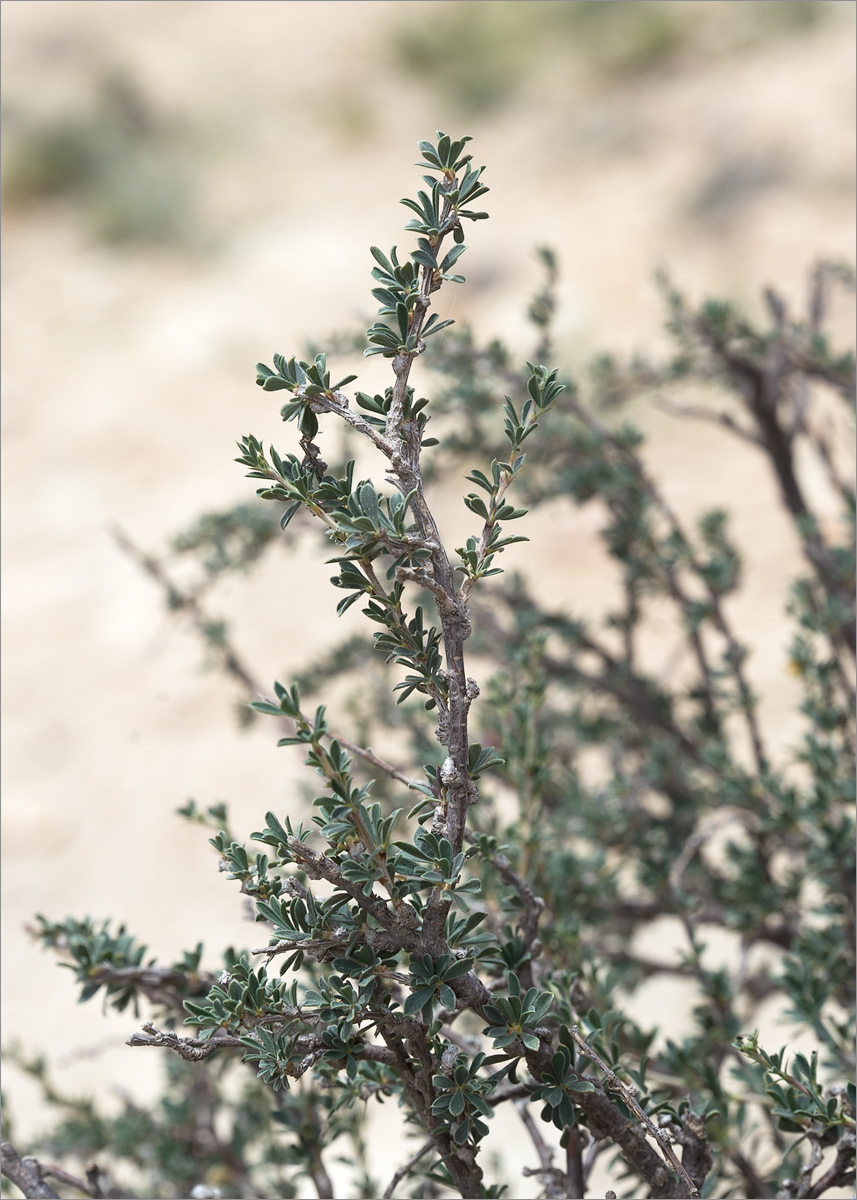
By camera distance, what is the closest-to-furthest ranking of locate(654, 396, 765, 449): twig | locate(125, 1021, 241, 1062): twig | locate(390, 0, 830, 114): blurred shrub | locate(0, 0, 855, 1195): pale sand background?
locate(125, 1021, 241, 1062): twig, locate(654, 396, 765, 449): twig, locate(0, 0, 855, 1195): pale sand background, locate(390, 0, 830, 114): blurred shrub

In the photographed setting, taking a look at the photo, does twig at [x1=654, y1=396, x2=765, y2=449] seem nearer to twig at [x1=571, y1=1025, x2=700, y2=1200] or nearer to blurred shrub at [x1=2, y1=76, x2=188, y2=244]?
twig at [x1=571, y1=1025, x2=700, y2=1200]

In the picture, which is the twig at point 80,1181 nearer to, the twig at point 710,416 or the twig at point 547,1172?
the twig at point 547,1172

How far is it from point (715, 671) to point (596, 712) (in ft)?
1.35

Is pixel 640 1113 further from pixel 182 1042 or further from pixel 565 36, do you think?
pixel 565 36

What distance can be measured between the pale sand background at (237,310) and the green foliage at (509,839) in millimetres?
1450

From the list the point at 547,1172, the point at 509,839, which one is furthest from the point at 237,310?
the point at 547,1172

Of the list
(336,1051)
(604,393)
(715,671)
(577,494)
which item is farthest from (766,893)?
(604,393)

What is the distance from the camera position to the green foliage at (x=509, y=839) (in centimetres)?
62

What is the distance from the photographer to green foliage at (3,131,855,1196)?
0.62 m

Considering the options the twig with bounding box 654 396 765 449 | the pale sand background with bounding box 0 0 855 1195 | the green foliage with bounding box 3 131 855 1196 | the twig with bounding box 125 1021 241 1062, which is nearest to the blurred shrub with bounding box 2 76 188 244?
the pale sand background with bounding box 0 0 855 1195

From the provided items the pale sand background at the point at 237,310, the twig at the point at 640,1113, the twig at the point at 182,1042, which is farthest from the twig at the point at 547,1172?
the pale sand background at the point at 237,310

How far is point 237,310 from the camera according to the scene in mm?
7562

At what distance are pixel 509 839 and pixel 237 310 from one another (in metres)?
6.97

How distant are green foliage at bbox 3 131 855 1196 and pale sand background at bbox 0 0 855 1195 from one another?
4.76 feet
